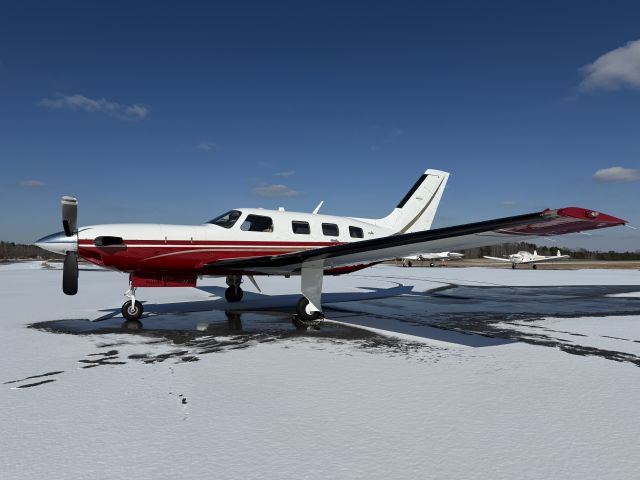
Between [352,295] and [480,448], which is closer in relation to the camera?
[480,448]

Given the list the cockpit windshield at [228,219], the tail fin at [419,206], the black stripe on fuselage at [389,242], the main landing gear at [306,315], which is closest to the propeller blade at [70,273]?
the black stripe on fuselage at [389,242]

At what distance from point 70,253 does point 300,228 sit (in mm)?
5255

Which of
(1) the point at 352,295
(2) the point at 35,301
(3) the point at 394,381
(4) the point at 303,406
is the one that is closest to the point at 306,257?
(3) the point at 394,381

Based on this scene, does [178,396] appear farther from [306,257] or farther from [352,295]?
[352,295]

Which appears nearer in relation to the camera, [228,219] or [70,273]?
[70,273]

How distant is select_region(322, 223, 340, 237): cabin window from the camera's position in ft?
38.6

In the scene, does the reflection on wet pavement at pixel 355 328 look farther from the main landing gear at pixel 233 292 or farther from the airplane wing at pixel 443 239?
the main landing gear at pixel 233 292

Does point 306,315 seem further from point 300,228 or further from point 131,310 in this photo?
point 131,310

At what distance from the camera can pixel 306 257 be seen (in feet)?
28.5

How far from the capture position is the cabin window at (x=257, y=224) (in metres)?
10.6

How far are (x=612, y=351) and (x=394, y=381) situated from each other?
3.93m

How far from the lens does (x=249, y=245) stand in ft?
34.7

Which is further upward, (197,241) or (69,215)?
(69,215)

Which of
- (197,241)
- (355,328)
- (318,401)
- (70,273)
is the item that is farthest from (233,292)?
(318,401)
